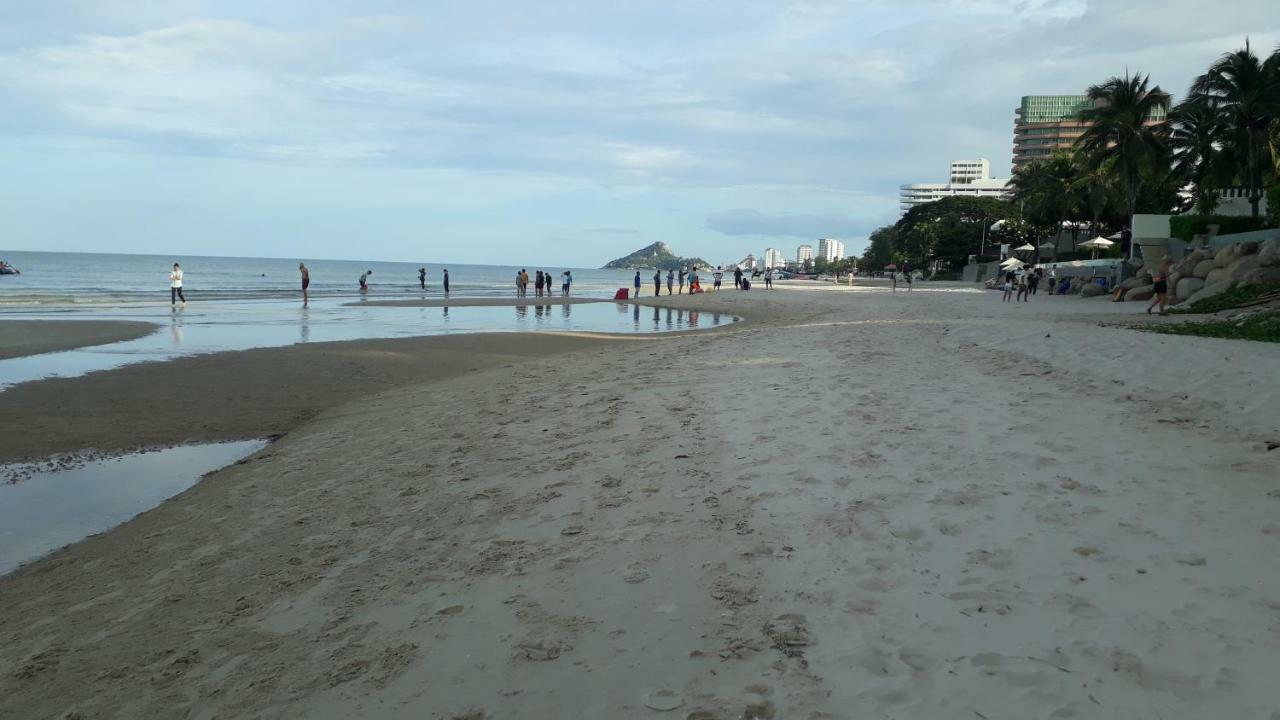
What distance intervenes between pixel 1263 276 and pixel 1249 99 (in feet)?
72.8

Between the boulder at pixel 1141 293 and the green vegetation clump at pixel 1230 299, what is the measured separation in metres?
6.94

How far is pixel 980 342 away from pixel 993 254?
8421cm

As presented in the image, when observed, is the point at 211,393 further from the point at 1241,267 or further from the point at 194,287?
the point at 194,287

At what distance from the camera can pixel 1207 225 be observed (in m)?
29.8

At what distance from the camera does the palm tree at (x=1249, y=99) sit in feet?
114

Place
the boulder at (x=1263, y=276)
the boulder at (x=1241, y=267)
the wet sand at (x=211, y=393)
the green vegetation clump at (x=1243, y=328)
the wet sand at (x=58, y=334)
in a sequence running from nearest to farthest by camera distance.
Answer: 1. the wet sand at (x=211, y=393)
2. the green vegetation clump at (x=1243, y=328)
3. the wet sand at (x=58, y=334)
4. the boulder at (x=1263, y=276)
5. the boulder at (x=1241, y=267)

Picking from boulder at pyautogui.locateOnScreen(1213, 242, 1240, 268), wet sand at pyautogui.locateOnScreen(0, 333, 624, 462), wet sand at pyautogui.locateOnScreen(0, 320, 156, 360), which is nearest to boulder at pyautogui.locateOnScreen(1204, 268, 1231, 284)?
boulder at pyautogui.locateOnScreen(1213, 242, 1240, 268)

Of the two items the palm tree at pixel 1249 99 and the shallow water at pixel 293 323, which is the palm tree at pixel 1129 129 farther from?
the shallow water at pixel 293 323

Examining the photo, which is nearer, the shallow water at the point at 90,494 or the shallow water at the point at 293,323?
the shallow water at the point at 90,494

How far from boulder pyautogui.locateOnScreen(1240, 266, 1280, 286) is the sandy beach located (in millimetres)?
13608

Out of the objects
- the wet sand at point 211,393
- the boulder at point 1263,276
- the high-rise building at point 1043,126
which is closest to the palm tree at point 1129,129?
the boulder at point 1263,276

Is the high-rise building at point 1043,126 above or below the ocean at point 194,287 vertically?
above

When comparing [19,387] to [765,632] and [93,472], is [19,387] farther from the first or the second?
[765,632]

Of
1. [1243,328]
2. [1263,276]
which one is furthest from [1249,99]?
[1243,328]
